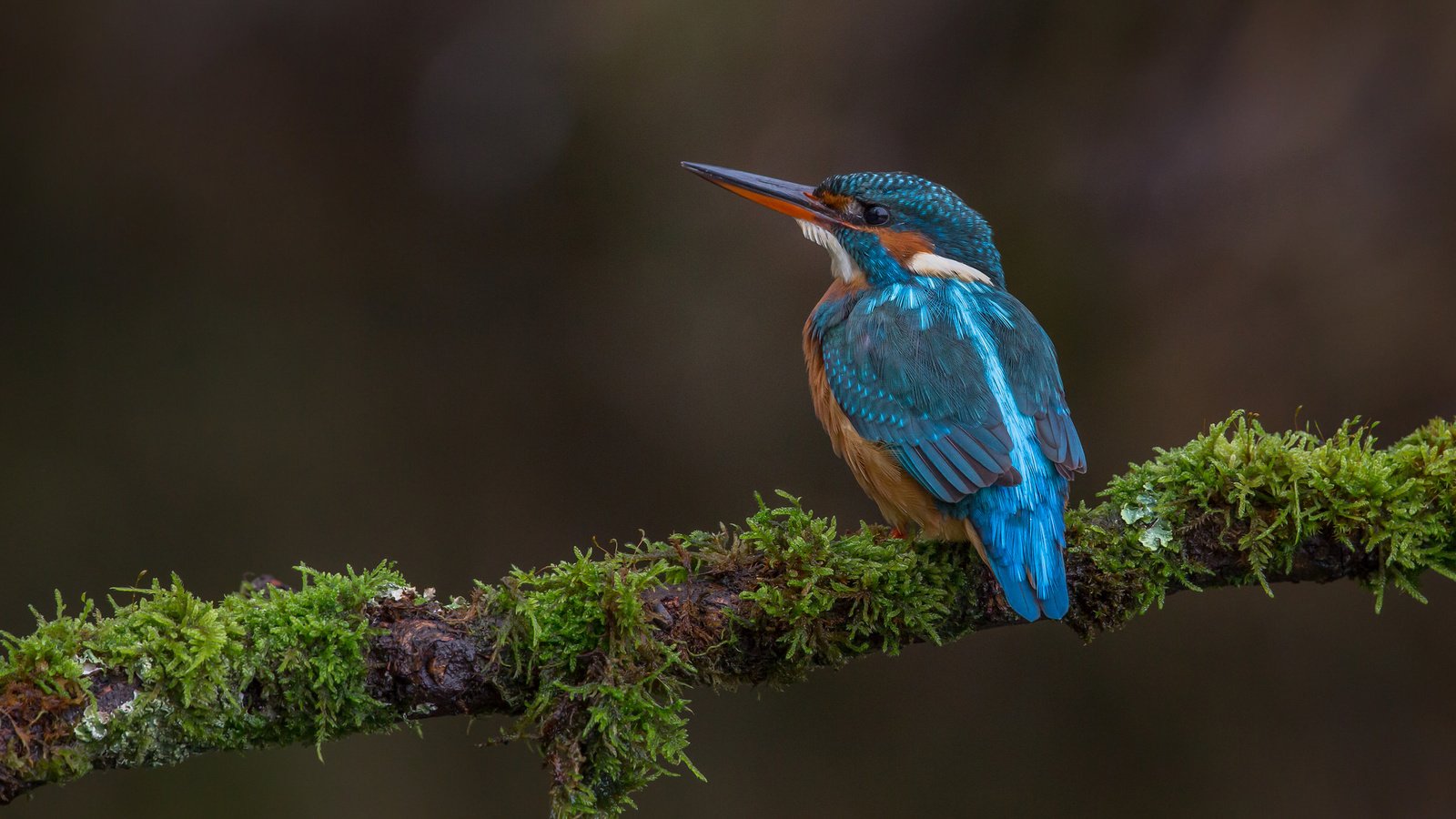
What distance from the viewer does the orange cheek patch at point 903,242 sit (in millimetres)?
3291

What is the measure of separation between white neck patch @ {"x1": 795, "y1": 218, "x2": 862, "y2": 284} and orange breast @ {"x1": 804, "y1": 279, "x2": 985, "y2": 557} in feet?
0.96

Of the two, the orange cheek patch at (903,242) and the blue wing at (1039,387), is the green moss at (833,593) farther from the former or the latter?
the orange cheek patch at (903,242)

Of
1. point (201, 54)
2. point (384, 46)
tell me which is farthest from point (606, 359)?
point (201, 54)

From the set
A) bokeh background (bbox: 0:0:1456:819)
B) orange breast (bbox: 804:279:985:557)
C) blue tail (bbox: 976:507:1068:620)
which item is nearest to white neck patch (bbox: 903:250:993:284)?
orange breast (bbox: 804:279:985:557)

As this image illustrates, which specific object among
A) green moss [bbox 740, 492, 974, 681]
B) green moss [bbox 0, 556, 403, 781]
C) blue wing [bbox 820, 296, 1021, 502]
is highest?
blue wing [bbox 820, 296, 1021, 502]

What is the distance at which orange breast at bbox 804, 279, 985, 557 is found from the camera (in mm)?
2622

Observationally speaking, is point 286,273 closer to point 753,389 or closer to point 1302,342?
point 753,389

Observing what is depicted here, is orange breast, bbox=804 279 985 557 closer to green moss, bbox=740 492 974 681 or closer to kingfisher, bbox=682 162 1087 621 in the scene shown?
kingfisher, bbox=682 162 1087 621

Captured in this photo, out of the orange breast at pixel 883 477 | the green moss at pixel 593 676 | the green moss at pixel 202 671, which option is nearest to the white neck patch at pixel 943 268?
the orange breast at pixel 883 477

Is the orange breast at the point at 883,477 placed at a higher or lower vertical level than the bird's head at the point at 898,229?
lower

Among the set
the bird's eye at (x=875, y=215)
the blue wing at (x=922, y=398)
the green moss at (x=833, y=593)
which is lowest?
the green moss at (x=833, y=593)

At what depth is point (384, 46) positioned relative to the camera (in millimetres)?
4730

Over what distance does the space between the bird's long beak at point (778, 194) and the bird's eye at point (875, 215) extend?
7 centimetres

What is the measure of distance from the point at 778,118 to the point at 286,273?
210cm
